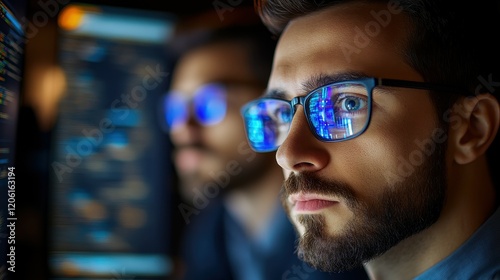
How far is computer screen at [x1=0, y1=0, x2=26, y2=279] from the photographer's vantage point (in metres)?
1.03

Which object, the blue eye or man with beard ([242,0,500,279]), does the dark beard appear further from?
the blue eye

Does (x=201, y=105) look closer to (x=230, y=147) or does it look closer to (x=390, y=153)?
(x=230, y=147)

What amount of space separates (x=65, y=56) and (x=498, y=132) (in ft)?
3.13

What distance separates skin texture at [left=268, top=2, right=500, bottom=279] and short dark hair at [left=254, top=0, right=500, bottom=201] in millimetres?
19

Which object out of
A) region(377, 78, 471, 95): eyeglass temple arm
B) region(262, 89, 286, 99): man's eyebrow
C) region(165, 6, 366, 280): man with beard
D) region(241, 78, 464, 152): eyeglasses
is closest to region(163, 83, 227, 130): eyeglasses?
region(165, 6, 366, 280): man with beard

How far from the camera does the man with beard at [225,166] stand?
50.5 inches

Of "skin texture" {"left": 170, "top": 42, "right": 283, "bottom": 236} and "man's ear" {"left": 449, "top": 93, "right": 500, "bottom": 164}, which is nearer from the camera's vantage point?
"man's ear" {"left": 449, "top": 93, "right": 500, "bottom": 164}

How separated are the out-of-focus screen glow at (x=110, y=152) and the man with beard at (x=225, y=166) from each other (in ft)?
0.18

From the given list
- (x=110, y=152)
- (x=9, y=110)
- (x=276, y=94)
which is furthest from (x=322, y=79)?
(x=9, y=110)

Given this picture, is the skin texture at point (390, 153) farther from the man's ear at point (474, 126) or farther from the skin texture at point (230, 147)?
the skin texture at point (230, 147)

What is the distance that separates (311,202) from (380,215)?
0.13 meters

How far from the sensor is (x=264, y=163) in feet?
4.38

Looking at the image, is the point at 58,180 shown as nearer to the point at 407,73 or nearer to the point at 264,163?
the point at 264,163

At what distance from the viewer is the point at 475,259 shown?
926 mm
